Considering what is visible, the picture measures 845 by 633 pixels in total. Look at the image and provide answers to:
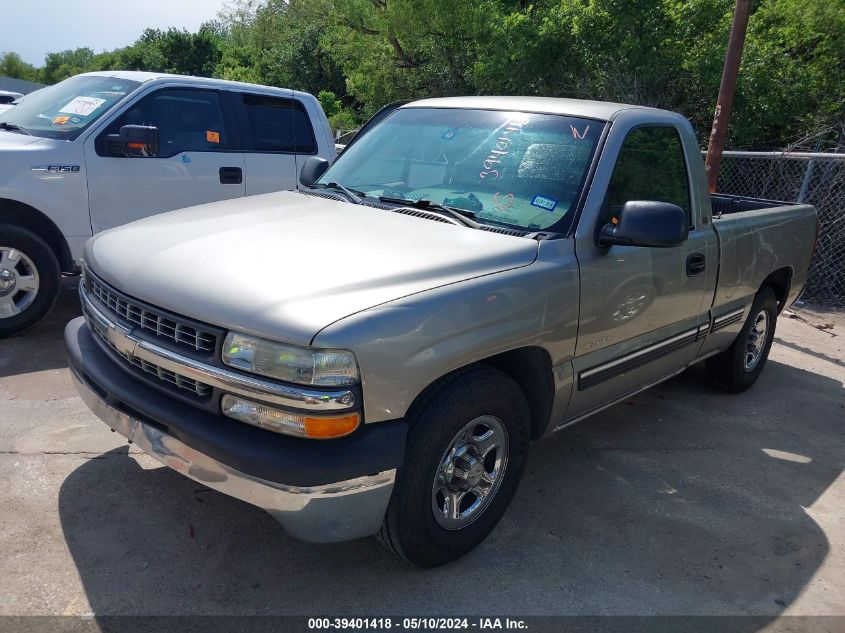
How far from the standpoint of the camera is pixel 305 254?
2.78m

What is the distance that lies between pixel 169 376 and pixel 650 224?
2075 millimetres

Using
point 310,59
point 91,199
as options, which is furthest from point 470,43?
point 310,59

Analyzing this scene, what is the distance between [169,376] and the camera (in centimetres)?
264

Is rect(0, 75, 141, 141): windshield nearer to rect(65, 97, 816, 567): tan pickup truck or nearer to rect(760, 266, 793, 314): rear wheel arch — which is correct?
rect(65, 97, 816, 567): tan pickup truck

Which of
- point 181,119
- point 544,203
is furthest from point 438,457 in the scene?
point 181,119

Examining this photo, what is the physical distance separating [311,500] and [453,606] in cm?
Result: 81

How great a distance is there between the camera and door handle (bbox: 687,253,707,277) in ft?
12.7

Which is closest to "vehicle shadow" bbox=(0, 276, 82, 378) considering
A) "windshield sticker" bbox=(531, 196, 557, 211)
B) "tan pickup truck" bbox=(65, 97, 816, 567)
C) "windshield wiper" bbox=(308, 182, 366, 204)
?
"tan pickup truck" bbox=(65, 97, 816, 567)

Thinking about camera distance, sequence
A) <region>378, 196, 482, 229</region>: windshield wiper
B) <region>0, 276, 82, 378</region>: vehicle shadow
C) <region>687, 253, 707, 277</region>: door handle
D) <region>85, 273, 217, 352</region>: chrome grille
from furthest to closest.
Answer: <region>0, 276, 82, 378</region>: vehicle shadow → <region>687, 253, 707, 277</region>: door handle → <region>378, 196, 482, 229</region>: windshield wiper → <region>85, 273, 217, 352</region>: chrome grille

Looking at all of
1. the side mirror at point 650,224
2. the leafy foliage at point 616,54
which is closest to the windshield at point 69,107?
the side mirror at point 650,224

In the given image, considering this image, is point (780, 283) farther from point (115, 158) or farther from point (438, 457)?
point (115, 158)

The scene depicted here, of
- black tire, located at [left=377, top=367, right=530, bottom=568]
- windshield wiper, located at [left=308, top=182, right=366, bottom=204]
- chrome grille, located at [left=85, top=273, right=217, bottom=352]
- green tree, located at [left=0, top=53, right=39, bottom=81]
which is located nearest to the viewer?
chrome grille, located at [left=85, top=273, right=217, bottom=352]

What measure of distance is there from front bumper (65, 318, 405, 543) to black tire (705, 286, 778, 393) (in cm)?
347

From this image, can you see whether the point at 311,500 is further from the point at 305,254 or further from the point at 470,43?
the point at 470,43
